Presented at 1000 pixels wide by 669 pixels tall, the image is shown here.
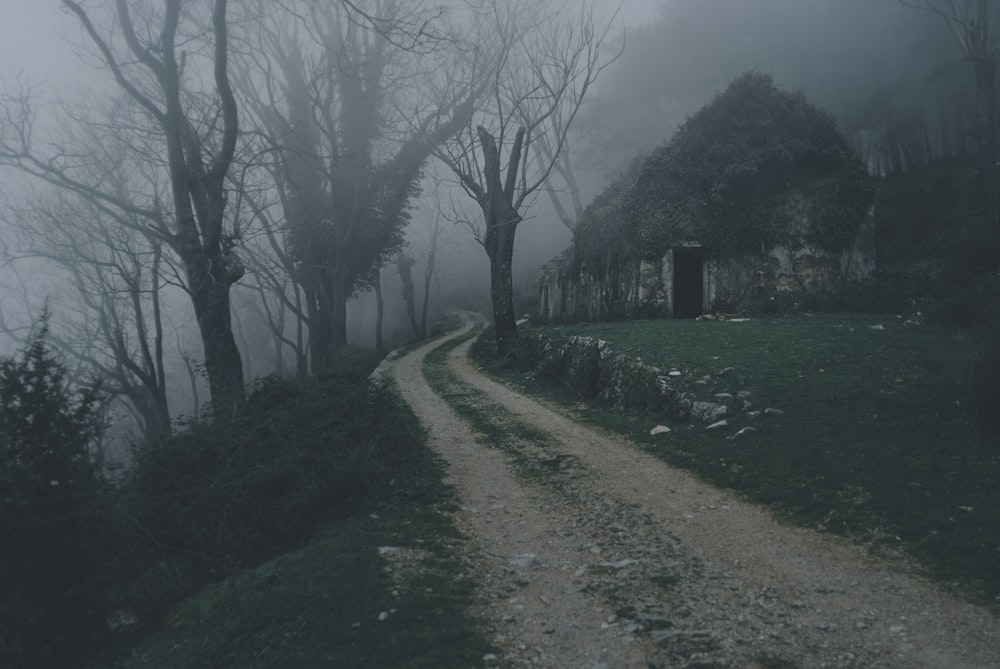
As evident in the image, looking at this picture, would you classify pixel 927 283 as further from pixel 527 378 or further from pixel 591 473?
pixel 591 473

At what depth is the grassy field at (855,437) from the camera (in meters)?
6.06

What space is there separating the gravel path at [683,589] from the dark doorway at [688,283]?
14.8 m

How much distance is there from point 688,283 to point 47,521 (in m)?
20.4

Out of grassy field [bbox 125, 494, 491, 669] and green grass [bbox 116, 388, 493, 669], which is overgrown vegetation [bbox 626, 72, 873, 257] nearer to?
green grass [bbox 116, 388, 493, 669]

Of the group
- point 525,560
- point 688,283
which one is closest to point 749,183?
point 688,283

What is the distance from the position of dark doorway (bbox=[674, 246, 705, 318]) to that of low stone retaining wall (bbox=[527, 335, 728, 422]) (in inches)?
251

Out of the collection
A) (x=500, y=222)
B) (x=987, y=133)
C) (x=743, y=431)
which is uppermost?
(x=987, y=133)

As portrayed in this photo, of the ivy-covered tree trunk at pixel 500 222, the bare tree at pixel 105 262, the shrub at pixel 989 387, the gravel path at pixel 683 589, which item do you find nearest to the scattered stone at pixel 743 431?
the gravel path at pixel 683 589

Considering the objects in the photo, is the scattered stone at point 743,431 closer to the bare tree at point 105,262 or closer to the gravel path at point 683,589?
the gravel path at point 683,589

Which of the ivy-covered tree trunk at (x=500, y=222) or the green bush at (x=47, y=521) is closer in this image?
the green bush at (x=47, y=521)

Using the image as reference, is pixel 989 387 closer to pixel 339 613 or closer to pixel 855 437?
pixel 855 437

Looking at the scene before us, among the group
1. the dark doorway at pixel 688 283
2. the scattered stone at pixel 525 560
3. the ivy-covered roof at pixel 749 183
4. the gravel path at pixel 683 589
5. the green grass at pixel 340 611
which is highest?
the ivy-covered roof at pixel 749 183

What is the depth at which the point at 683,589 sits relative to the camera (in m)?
5.22

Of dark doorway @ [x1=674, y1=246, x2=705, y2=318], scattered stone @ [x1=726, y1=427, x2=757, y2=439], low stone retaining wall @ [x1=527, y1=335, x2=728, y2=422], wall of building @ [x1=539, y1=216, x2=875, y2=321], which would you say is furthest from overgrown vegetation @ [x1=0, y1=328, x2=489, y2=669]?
dark doorway @ [x1=674, y1=246, x2=705, y2=318]
